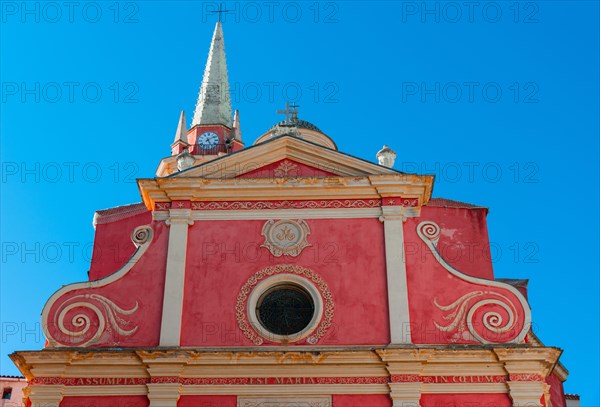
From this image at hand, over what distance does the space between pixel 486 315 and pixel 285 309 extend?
3.47 m

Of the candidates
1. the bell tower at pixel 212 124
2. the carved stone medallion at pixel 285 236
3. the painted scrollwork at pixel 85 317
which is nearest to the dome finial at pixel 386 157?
the carved stone medallion at pixel 285 236

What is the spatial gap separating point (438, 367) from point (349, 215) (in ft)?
10.6

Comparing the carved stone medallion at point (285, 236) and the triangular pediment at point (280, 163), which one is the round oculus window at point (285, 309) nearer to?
the carved stone medallion at point (285, 236)

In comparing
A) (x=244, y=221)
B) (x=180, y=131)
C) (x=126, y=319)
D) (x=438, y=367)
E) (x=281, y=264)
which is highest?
(x=180, y=131)

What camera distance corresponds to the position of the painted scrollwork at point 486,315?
13.6 meters

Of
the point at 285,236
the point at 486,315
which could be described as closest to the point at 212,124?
the point at 285,236

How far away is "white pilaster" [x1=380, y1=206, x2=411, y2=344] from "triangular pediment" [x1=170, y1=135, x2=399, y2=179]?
1.21 meters

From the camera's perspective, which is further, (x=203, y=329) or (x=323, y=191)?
(x=323, y=191)

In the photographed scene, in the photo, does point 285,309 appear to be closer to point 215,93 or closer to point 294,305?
point 294,305

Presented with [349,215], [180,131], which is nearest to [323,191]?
[349,215]

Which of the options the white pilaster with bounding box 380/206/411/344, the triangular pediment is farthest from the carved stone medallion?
the white pilaster with bounding box 380/206/411/344

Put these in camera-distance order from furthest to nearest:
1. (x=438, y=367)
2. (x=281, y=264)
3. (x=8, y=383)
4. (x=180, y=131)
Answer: (x=180, y=131) → (x=8, y=383) → (x=281, y=264) → (x=438, y=367)

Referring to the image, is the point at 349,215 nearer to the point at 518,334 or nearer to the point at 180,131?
the point at 518,334

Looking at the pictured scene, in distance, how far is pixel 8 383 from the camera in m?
24.0
